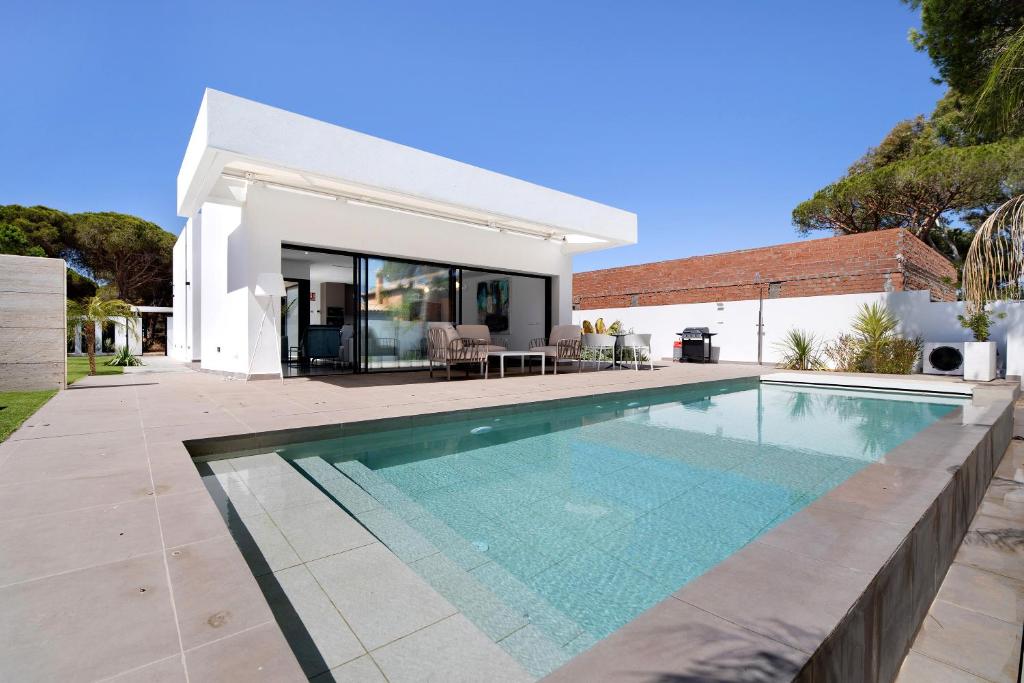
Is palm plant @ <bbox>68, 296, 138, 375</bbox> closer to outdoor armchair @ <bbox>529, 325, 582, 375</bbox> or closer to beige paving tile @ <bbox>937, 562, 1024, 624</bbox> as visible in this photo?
outdoor armchair @ <bbox>529, 325, 582, 375</bbox>

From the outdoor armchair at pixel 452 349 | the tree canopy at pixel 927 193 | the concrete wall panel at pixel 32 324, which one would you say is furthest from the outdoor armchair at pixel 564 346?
the tree canopy at pixel 927 193

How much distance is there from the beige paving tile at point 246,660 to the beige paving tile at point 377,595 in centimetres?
35

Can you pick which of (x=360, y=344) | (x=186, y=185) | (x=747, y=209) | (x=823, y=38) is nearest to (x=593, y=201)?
(x=360, y=344)

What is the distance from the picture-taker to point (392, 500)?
3232 mm

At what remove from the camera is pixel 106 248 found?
21.5 m

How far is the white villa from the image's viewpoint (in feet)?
21.4

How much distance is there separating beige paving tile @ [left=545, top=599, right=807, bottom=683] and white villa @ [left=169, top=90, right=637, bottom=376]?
6403 mm

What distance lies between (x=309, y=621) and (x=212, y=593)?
334 mm

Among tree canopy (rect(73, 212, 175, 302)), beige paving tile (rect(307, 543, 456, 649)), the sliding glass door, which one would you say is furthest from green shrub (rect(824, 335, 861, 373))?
tree canopy (rect(73, 212, 175, 302))

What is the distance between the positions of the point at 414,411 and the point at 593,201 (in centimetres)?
693

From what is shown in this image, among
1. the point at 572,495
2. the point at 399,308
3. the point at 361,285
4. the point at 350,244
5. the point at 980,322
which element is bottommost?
the point at 572,495

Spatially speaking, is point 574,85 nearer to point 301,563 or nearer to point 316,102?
point 316,102

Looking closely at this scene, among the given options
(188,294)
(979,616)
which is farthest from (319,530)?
Result: (188,294)

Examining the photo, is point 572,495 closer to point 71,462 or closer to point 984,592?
point 984,592
